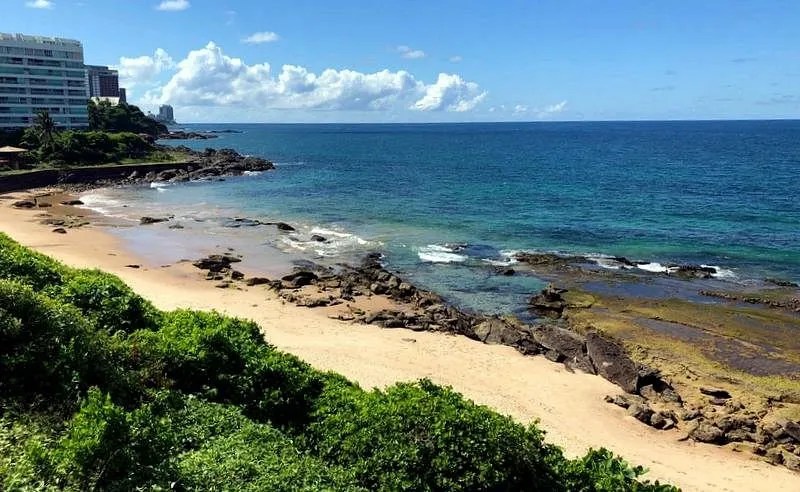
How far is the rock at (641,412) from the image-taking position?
2114 centimetres

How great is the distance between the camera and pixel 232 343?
1527 centimetres

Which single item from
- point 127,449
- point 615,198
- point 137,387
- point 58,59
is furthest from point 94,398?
point 58,59

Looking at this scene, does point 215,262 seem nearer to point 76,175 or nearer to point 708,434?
point 708,434

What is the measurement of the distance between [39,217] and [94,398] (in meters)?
53.0

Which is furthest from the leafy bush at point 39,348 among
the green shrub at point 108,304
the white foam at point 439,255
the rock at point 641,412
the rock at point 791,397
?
the white foam at point 439,255

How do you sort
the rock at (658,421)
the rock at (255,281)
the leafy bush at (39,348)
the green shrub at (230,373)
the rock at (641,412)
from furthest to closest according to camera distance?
1. the rock at (255,281)
2. the rock at (641,412)
3. the rock at (658,421)
4. the green shrub at (230,373)
5. the leafy bush at (39,348)

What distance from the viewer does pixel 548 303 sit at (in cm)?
3366

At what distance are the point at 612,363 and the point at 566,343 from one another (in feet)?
8.64

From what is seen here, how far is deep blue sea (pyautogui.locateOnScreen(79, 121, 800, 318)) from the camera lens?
4319 cm

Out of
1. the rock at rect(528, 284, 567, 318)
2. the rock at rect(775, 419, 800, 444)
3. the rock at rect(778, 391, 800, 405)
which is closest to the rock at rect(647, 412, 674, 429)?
the rock at rect(775, 419, 800, 444)

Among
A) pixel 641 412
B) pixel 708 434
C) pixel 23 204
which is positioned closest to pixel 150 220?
pixel 23 204

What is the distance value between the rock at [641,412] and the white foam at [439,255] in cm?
2226

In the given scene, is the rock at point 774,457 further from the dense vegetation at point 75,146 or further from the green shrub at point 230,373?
the dense vegetation at point 75,146

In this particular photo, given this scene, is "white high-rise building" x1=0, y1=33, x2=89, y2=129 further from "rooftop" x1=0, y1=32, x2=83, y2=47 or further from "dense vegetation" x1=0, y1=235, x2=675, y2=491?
"dense vegetation" x1=0, y1=235, x2=675, y2=491
